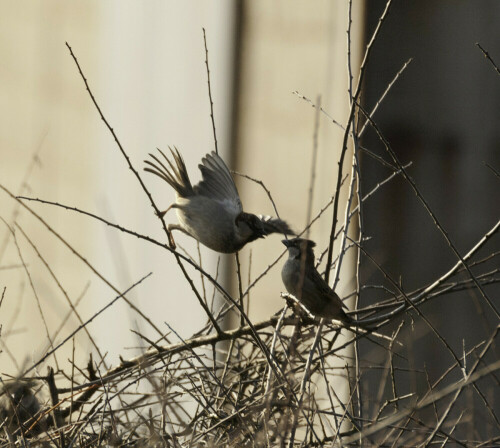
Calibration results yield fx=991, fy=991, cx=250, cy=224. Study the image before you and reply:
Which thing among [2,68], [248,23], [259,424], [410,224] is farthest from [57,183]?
[259,424]

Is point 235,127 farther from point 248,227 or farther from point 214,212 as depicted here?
point 248,227

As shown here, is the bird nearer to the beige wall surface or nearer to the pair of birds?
the pair of birds

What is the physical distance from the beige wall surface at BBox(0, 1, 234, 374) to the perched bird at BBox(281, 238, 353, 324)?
380cm

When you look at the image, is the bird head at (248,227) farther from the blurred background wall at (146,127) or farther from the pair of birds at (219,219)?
the blurred background wall at (146,127)

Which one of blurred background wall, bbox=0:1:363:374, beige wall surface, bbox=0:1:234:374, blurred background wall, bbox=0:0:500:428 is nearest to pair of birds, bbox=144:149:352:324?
blurred background wall, bbox=0:0:500:428

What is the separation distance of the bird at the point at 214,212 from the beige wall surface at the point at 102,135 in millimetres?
2977

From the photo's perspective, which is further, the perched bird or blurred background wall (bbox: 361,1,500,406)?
blurred background wall (bbox: 361,1,500,406)

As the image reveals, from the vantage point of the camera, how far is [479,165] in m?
6.65

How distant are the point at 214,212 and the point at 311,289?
102 centimetres

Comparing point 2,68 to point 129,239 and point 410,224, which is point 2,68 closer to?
point 129,239

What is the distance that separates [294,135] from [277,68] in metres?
0.55

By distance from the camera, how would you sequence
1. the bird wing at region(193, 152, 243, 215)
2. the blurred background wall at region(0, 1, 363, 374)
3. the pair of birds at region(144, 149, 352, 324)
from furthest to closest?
the blurred background wall at region(0, 1, 363, 374) → the bird wing at region(193, 152, 243, 215) → the pair of birds at region(144, 149, 352, 324)

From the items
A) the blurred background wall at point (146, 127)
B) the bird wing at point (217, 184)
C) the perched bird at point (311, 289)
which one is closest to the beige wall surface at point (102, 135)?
the blurred background wall at point (146, 127)

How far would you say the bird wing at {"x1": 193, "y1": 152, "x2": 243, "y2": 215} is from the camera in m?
4.77
